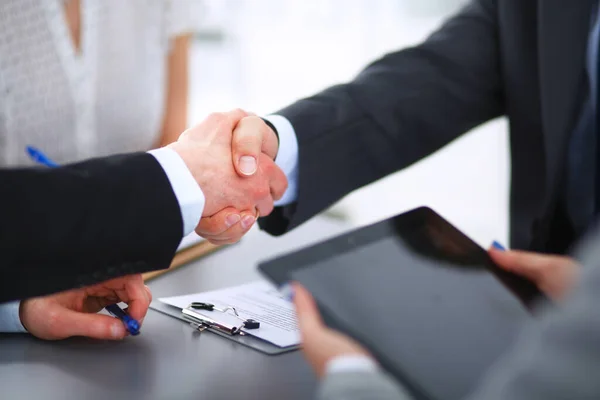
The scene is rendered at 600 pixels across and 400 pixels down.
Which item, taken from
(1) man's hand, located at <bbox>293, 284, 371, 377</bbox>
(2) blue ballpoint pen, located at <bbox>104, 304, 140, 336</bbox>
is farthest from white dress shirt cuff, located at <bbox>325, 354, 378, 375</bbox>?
(2) blue ballpoint pen, located at <bbox>104, 304, 140, 336</bbox>

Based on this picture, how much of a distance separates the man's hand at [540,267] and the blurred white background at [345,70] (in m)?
1.25

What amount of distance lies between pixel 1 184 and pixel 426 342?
16.5 inches

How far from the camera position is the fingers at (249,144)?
0.98 meters

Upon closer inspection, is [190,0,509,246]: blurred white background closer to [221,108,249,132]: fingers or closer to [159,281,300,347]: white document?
[221,108,249,132]: fingers

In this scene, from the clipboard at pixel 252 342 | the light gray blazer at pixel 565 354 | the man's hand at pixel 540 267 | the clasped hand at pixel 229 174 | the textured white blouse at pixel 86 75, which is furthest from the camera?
the textured white blouse at pixel 86 75

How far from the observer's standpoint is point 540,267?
2.12 ft

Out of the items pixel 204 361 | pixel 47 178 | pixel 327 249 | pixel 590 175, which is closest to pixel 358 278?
pixel 327 249

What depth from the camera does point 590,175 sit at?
1.07 m

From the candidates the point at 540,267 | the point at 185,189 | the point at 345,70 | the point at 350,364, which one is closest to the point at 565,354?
the point at 350,364

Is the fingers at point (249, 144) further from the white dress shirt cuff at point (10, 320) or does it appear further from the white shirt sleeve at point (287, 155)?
the white dress shirt cuff at point (10, 320)

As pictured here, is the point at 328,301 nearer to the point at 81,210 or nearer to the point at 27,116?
the point at 81,210

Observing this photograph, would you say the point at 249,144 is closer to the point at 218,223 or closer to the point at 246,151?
the point at 246,151

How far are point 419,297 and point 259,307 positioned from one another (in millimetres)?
307

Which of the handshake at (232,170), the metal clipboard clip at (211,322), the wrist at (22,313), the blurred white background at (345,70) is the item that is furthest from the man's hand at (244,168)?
the blurred white background at (345,70)
